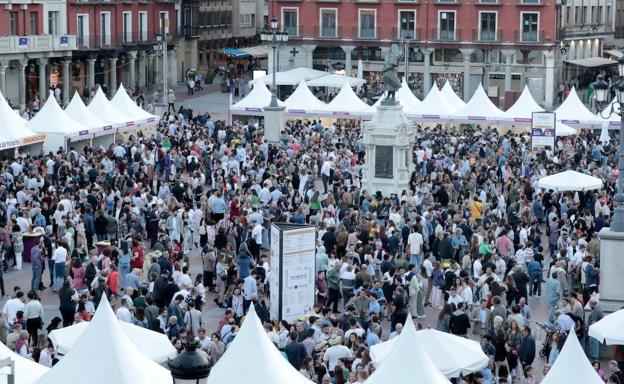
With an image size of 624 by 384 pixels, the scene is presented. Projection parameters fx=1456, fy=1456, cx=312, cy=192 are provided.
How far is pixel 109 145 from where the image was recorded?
161 feet

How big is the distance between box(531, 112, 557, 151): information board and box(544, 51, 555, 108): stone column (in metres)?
31.9

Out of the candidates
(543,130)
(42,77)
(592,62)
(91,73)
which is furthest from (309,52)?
(543,130)

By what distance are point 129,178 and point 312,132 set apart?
47.1 ft

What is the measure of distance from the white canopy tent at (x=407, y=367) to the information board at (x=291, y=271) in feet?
24.3

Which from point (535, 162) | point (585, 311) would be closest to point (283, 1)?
point (535, 162)

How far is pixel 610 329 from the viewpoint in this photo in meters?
23.0

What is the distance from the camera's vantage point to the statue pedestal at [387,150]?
4150cm

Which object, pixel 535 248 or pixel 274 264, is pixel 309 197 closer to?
pixel 535 248

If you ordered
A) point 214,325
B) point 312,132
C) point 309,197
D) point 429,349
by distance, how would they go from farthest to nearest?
1. point 312,132
2. point 309,197
3. point 214,325
4. point 429,349

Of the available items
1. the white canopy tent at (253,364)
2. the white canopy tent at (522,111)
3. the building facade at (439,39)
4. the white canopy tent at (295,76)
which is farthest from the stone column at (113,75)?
the white canopy tent at (253,364)

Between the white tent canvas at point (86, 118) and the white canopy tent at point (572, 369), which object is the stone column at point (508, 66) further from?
the white canopy tent at point (572, 369)

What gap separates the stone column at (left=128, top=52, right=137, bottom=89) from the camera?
81.7m

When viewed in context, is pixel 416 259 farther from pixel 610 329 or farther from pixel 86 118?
pixel 86 118

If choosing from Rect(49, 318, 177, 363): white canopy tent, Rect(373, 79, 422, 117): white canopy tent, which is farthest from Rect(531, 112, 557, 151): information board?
Rect(49, 318, 177, 363): white canopy tent
